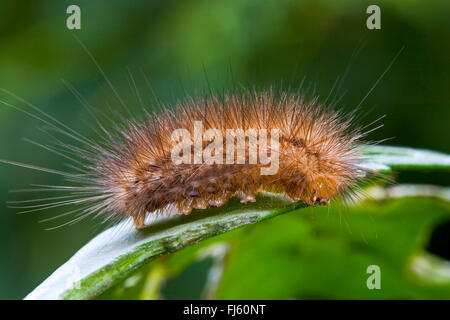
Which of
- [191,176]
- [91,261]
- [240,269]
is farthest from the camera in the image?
[240,269]

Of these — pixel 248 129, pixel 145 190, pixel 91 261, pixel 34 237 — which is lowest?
pixel 34 237

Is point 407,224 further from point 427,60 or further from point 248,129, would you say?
point 427,60

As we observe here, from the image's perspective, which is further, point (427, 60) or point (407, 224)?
point (427, 60)

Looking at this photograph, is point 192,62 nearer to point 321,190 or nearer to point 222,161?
point 222,161

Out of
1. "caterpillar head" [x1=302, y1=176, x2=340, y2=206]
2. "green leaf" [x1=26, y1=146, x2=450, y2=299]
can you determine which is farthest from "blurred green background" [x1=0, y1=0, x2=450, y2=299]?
"green leaf" [x1=26, y1=146, x2=450, y2=299]

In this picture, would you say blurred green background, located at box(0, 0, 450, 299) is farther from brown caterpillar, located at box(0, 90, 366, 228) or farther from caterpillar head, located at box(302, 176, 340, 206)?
caterpillar head, located at box(302, 176, 340, 206)

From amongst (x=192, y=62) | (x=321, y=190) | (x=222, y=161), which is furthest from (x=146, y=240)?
(x=192, y=62)
